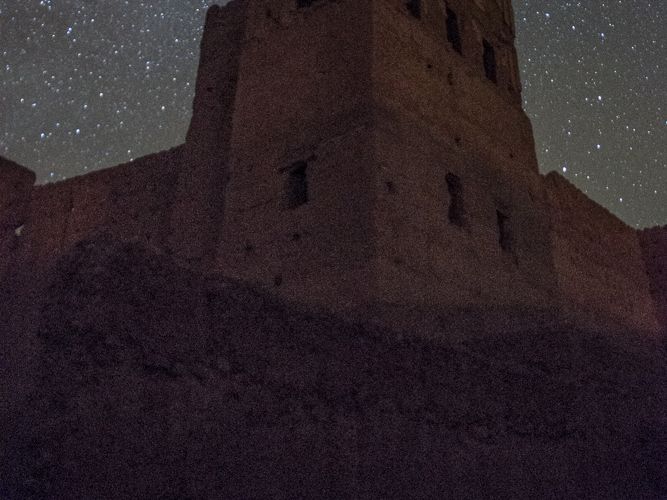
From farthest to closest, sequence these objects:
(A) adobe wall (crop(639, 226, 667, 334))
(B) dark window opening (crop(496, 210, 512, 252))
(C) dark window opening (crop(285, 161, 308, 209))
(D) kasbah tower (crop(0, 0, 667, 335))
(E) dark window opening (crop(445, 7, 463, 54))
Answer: (A) adobe wall (crop(639, 226, 667, 334))
(E) dark window opening (crop(445, 7, 463, 54))
(B) dark window opening (crop(496, 210, 512, 252))
(C) dark window opening (crop(285, 161, 308, 209))
(D) kasbah tower (crop(0, 0, 667, 335))

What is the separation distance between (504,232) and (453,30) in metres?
3.80

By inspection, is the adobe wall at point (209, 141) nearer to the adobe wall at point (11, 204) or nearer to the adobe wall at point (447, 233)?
the adobe wall at point (447, 233)

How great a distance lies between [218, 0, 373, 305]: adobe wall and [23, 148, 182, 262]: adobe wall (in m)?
2.53

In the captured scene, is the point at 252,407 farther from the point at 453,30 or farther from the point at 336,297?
the point at 453,30

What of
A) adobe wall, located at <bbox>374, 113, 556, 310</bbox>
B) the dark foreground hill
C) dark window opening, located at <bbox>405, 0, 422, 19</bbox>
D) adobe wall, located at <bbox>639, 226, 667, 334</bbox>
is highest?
dark window opening, located at <bbox>405, 0, 422, 19</bbox>

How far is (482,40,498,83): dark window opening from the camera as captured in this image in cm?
1180

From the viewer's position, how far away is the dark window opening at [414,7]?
1052cm

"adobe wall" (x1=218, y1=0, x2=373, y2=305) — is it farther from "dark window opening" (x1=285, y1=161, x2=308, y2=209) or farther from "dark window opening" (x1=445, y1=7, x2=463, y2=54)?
"dark window opening" (x1=445, y1=7, x2=463, y2=54)

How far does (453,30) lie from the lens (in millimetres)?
11375

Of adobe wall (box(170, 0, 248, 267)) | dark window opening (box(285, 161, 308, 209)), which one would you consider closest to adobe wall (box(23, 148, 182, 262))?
adobe wall (box(170, 0, 248, 267))

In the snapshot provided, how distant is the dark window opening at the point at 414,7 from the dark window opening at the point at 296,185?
3.41 metres

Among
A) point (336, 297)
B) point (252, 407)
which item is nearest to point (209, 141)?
point (336, 297)

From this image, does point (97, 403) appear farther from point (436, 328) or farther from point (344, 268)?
point (436, 328)

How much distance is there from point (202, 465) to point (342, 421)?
132 centimetres
